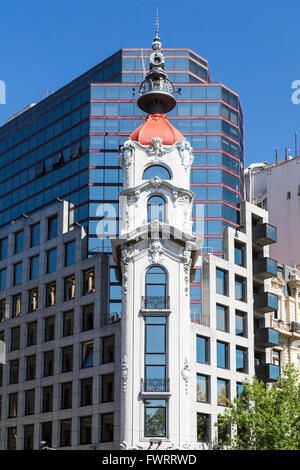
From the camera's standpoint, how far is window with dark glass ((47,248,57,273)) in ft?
301

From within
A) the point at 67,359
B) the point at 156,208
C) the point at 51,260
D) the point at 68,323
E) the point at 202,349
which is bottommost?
the point at 67,359

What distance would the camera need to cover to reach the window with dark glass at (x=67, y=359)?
86.1 m

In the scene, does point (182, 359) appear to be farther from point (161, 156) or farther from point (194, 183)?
point (194, 183)

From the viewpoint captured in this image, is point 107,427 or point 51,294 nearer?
point 107,427

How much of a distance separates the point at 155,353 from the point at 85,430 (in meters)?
13.0

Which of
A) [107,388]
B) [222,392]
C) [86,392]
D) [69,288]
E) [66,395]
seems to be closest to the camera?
[107,388]

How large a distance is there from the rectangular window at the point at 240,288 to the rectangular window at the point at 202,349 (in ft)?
25.7

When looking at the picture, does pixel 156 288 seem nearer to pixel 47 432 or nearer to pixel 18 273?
pixel 47 432

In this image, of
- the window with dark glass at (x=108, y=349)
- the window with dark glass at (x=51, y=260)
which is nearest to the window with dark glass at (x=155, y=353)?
the window with dark glass at (x=108, y=349)

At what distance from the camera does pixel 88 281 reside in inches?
3442

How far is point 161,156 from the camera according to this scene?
78250 mm

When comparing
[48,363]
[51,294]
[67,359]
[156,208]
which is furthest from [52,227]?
[156,208]

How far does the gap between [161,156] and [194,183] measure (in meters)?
28.4
